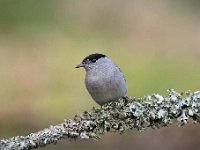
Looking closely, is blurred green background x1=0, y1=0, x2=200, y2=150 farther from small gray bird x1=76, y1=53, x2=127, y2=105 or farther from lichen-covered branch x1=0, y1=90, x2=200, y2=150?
lichen-covered branch x1=0, y1=90, x2=200, y2=150

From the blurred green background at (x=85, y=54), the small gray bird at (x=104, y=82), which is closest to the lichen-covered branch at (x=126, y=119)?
the small gray bird at (x=104, y=82)

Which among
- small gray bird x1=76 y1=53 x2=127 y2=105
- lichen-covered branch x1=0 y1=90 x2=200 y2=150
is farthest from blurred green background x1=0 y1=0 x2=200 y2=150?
lichen-covered branch x1=0 y1=90 x2=200 y2=150

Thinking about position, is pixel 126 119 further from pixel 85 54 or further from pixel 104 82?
pixel 85 54

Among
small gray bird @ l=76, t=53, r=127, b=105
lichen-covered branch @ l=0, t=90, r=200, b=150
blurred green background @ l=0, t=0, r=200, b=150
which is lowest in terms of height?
lichen-covered branch @ l=0, t=90, r=200, b=150

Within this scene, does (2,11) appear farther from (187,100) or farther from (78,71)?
(187,100)

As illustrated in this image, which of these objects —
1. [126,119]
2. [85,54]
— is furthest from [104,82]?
[85,54]

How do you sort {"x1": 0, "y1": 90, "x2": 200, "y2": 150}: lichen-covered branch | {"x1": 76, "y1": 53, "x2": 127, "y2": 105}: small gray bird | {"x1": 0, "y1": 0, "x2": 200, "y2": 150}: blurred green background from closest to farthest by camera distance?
{"x1": 0, "y1": 90, "x2": 200, "y2": 150}: lichen-covered branch
{"x1": 76, "y1": 53, "x2": 127, "y2": 105}: small gray bird
{"x1": 0, "y1": 0, "x2": 200, "y2": 150}: blurred green background

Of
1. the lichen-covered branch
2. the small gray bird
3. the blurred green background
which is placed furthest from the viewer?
the blurred green background

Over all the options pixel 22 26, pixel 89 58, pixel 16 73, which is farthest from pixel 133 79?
pixel 89 58
